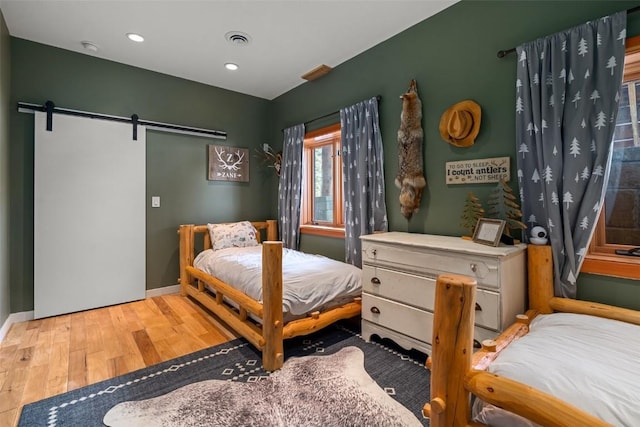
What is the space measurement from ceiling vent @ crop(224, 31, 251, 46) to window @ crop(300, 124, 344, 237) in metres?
1.17

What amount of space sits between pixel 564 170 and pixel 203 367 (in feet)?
8.36

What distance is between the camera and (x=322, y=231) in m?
3.51

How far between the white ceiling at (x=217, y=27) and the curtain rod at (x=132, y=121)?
60 centimetres

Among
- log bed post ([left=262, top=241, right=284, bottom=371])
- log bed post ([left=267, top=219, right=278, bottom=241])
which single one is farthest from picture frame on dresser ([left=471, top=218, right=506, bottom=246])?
log bed post ([left=267, top=219, right=278, bottom=241])

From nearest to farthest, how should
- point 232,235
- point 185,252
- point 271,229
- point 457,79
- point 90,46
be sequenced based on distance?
1. point 457,79
2. point 90,46
3. point 185,252
4. point 232,235
5. point 271,229

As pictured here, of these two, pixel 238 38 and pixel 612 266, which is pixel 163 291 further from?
pixel 612 266

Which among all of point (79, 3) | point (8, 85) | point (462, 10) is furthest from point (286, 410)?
point (8, 85)

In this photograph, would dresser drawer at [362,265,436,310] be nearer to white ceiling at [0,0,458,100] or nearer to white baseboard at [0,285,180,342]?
white ceiling at [0,0,458,100]

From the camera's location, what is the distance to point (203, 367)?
2.00 m

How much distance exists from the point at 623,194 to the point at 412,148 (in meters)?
1.31

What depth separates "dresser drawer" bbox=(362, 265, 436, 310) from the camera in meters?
1.93

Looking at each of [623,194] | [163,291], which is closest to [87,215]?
[163,291]

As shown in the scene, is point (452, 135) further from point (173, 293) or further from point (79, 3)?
point (173, 293)

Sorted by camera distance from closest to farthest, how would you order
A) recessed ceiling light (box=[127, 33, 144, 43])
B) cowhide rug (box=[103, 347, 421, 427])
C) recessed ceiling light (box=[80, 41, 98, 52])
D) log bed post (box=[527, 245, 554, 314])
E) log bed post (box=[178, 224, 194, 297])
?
cowhide rug (box=[103, 347, 421, 427]), log bed post (box=[527, 245, 554, 314]), recessed ceiling light (box=[127, 33, 144, 43]), recessed ceiling light (box=[80, 41, 98, 52]), log bed post (box=[178, 224, 194, 297])
